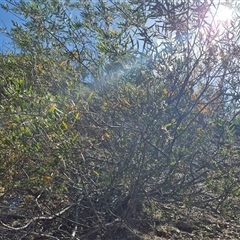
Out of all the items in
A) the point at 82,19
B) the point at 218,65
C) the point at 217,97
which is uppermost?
the point at 82,19

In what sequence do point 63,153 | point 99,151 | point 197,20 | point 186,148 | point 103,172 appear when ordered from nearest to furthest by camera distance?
point 63,153 < point 197,20 < point 186,148 < point 103,172 < point 99,151

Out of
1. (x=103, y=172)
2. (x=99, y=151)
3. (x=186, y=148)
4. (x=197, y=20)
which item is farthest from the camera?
(x=99, y=151)

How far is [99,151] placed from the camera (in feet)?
11.9

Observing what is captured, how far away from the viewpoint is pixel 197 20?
2895mm

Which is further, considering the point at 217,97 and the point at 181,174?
the point at 181,174

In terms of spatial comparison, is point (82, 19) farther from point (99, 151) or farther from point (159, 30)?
point (99, 151)

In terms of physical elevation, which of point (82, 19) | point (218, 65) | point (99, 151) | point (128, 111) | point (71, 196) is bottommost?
point (71, 196)

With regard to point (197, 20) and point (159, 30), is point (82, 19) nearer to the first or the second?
point (159, 30)

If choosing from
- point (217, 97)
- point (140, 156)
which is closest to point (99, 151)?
point (140, 156)

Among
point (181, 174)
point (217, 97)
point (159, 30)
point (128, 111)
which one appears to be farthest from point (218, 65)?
point (181, 174)

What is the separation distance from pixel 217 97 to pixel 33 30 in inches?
69.4

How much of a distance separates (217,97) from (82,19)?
1.46 meters

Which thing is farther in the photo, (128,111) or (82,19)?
(82,19)

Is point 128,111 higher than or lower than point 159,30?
lower
